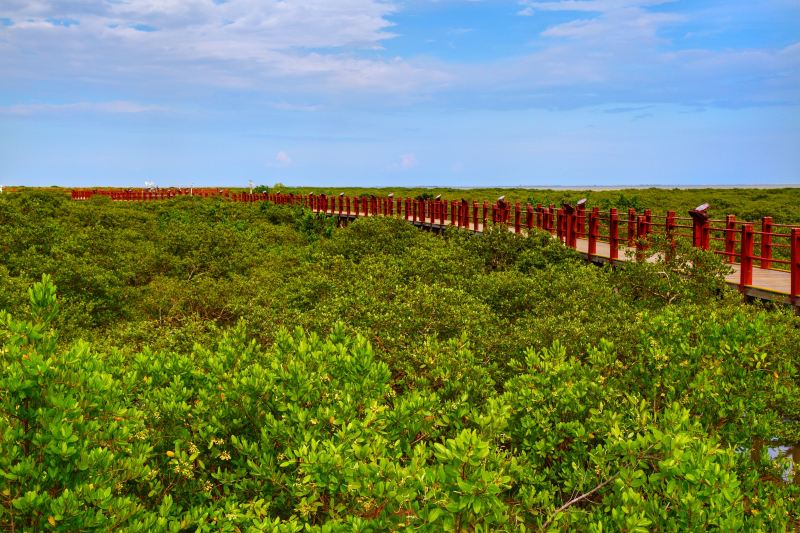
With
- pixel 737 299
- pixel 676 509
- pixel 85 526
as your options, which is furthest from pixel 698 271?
pixel 85 526

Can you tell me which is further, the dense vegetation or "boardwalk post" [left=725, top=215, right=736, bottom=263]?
"boardwalk post" [left=725, top=215, right=736, bottom=263]

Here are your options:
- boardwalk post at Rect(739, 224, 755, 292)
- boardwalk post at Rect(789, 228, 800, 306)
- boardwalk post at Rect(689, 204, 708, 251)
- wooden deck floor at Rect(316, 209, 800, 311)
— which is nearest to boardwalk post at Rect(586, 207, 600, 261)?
wooden deck floor at Rect(316, 209, 800, 311)

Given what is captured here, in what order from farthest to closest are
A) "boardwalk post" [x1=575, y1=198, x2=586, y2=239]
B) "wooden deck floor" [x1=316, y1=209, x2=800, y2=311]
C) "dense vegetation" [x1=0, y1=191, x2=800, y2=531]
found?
"boardwalk post" [x1=575, y1=198, x2=586, y2=239]
"wooden deck floor" [x1=316, y1=209, x2=800, y2=311]
"dense vegetation" [x1=0, y1=191, x2=800, y2=531]

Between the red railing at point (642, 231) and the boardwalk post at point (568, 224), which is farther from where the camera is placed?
the boardwalk post at point (568, 224)

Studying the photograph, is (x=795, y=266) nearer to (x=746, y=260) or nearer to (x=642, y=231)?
(x=746, y=260)

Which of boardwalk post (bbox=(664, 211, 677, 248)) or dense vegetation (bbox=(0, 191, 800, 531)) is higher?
boardwalk post (bbox=(664, 211, 677, 248))

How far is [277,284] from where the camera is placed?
60.0 feet

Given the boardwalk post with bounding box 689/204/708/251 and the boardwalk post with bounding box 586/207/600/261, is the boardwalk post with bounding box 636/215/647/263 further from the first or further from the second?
the boardwalk post with bounding box 586/207/600/261

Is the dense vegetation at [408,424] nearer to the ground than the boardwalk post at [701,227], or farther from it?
nearer to the ground

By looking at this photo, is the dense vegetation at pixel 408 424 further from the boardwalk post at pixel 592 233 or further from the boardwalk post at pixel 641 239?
the boardwalk post at pixel 592 233

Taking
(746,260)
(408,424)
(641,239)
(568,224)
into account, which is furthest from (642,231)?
(408,424)

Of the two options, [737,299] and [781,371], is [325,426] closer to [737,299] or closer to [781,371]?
[781,371]

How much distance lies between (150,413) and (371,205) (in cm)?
3466

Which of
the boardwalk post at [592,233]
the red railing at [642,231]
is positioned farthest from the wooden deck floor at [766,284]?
the boardwalk post at [592,233]
